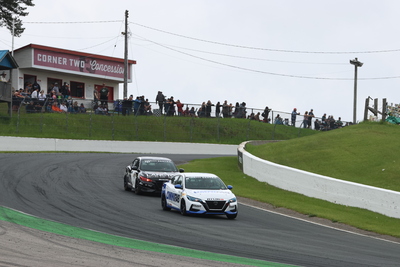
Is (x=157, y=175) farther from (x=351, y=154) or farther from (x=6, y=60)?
(x=6, y=60)

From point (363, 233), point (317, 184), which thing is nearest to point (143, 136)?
point (317, 184)

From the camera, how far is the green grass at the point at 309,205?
18.5 m

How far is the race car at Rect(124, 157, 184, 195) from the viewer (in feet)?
77.9

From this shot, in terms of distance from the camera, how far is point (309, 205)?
22.1m

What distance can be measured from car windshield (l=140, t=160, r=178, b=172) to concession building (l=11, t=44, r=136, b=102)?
26.7 m

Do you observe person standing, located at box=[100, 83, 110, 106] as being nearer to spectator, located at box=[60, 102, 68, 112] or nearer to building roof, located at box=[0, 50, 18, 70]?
spectator, located at box=[60, 102, 68, 112]

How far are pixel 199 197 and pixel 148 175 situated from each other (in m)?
5.47

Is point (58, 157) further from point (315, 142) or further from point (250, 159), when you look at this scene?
point (315, 142)

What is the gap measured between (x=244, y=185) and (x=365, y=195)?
7.68m

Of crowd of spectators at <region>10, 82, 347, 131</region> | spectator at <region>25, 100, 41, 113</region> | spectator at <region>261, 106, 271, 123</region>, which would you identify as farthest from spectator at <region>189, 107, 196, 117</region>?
spectator at <region>25, 100, 41, 113</region>

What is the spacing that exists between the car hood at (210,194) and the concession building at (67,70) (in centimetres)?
3297

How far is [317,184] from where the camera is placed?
938 inches

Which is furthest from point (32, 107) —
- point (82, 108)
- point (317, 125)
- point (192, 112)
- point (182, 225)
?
point (182, 225)

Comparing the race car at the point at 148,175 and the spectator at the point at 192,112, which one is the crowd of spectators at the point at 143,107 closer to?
the spectator at the point at 192,112
